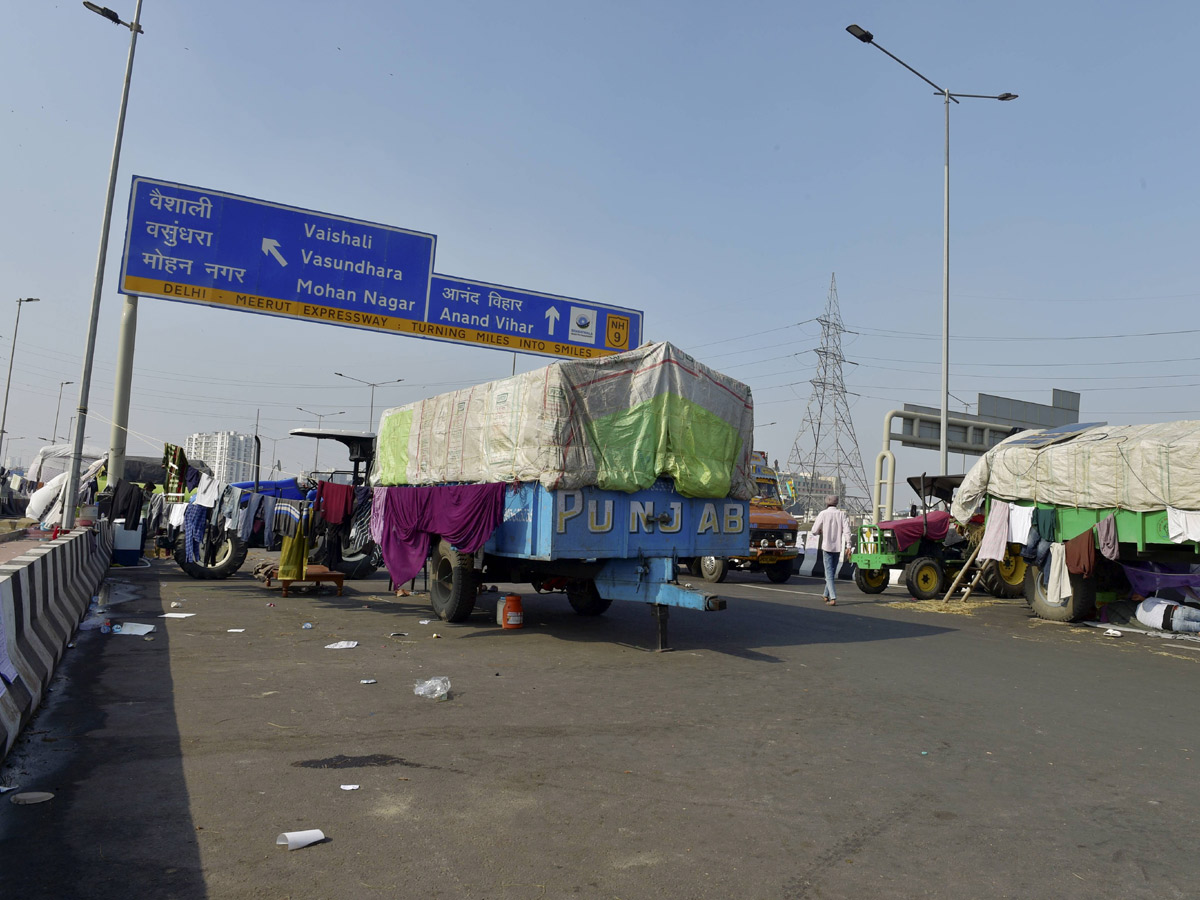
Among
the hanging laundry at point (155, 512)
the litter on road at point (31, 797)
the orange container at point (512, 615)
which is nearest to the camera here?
the litter on road at point (31, 797)

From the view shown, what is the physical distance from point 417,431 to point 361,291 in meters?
4.54

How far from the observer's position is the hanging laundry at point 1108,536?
491 inches

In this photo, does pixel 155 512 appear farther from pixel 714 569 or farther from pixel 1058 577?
pixel 1058 577

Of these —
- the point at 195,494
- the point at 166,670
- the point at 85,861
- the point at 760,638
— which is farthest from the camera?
the point at 195,494

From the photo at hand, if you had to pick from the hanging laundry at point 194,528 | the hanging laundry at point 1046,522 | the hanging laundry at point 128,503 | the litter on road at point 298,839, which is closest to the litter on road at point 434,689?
the litter on road at point 298,839

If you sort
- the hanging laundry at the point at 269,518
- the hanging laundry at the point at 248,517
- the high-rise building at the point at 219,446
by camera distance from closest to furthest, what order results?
the hanging laundry at the point at 248,517
the hanging laundry at the point at 269,518
the high-rise building at the point at 219,446

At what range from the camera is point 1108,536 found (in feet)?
41.1

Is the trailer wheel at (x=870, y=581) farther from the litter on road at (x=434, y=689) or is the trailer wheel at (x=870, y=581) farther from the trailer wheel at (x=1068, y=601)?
the litter on road at (x=434, y=689)

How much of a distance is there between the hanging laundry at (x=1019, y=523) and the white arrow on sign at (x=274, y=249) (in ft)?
45.6

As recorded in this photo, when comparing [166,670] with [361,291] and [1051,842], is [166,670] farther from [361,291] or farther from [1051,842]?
[361,291]

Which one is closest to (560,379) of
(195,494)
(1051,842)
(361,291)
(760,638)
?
(760,638)

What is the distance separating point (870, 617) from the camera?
13.1m

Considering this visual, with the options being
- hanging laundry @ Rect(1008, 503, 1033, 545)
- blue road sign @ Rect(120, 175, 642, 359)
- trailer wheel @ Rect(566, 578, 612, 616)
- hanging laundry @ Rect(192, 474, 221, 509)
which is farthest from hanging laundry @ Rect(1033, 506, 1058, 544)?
hanging laundry @ Rect(192, 474, 221, 509)

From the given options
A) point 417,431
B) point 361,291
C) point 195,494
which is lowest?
point 195,494
